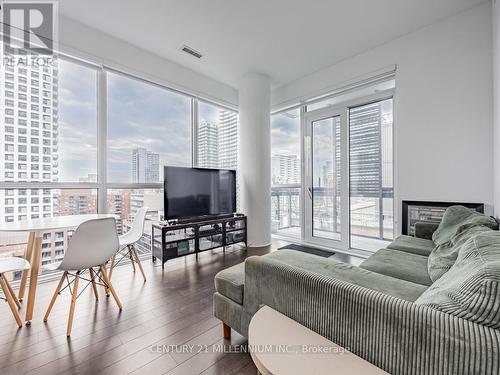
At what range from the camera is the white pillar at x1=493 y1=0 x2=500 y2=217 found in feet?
6.59

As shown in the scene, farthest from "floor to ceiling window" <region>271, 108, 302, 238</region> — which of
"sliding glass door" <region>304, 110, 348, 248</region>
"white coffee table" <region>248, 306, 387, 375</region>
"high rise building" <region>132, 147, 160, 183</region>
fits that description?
"white coffee table" <region>248, 306, 387, 375</region>

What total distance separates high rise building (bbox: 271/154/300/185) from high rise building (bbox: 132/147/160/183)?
7.48ft

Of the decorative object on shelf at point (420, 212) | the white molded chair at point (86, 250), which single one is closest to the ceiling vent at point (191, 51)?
the white molded chair at point (86, 250)

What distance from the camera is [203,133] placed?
4.04 metres

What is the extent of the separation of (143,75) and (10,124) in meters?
1.62

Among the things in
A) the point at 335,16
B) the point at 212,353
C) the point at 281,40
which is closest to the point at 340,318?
the point at 212,353

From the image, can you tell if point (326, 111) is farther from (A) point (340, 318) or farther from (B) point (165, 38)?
(A) point (340, 318)

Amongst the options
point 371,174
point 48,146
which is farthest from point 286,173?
point 48,146

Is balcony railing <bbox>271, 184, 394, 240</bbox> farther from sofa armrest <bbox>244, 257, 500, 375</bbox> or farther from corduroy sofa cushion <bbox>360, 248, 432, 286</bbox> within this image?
sofa armrest <bbox>244, 257, 500, 375</bbox>

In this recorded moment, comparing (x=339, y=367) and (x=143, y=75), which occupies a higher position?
(x=143, y=75)

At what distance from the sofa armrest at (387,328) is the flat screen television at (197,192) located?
2.33 metres

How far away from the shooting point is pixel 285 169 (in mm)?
4578

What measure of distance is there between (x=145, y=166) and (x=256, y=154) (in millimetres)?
1778

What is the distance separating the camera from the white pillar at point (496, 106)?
2008 mm
